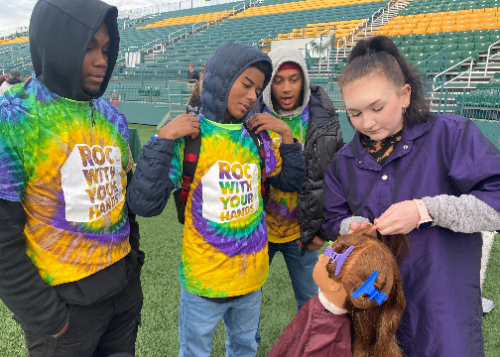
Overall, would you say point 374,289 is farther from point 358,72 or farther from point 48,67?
point 48,67

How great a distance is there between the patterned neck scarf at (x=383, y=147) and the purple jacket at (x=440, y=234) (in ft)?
0.08

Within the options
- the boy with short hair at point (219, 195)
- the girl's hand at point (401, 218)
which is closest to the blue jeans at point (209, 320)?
the boy with short hair at point (219, 195)

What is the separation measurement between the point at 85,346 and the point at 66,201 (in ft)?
1.80

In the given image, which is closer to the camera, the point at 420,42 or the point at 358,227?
the point at 358,227

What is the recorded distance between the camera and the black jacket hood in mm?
1054

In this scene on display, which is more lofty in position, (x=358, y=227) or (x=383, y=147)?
(x=383, y=147)

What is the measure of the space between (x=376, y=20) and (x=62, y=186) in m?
17.0

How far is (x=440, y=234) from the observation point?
→ 3.80 ft

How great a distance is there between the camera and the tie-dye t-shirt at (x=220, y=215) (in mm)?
1469

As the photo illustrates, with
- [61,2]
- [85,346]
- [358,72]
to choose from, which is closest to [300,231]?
[358,72]

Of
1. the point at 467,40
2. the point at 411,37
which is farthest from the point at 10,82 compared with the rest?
the point at 467,40

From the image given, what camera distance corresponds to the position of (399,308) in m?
1.18

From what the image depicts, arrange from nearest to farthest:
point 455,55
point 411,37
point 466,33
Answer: point 455,55, point 466,33, point 411,37

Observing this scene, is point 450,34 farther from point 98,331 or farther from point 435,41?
point 98,331
